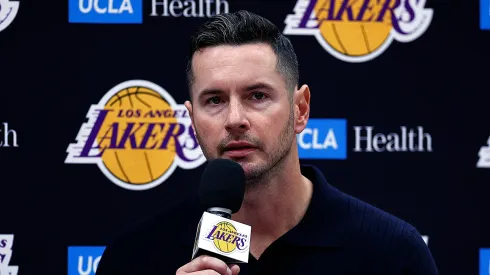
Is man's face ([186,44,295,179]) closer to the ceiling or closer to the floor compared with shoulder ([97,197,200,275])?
closer to the ceiling

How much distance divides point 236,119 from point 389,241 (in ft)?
1.30

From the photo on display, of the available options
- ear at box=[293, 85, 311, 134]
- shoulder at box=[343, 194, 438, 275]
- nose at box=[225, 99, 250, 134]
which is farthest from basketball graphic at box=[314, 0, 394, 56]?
nose at box=[225, 99, 250, 134]

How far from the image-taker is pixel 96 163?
208 cm

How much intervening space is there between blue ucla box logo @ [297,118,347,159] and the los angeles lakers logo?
0.20 metres

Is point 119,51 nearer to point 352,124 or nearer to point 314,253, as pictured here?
point 352,124

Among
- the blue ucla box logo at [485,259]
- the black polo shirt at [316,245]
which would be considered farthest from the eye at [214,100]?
the blue ucla box logo at [485,259]

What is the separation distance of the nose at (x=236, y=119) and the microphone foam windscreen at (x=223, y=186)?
2.9 inches

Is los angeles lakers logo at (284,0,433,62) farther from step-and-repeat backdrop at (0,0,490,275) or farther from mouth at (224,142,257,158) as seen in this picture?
mouth at (224,142,257,158)

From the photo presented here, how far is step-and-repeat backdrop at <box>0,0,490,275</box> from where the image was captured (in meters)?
2.06

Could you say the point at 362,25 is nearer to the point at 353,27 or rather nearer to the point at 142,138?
the point at 353,27

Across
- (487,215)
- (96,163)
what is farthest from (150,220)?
(487,215)

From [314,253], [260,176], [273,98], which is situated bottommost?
[314,253]

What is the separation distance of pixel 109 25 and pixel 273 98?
94cm

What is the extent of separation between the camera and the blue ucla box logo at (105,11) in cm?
208
